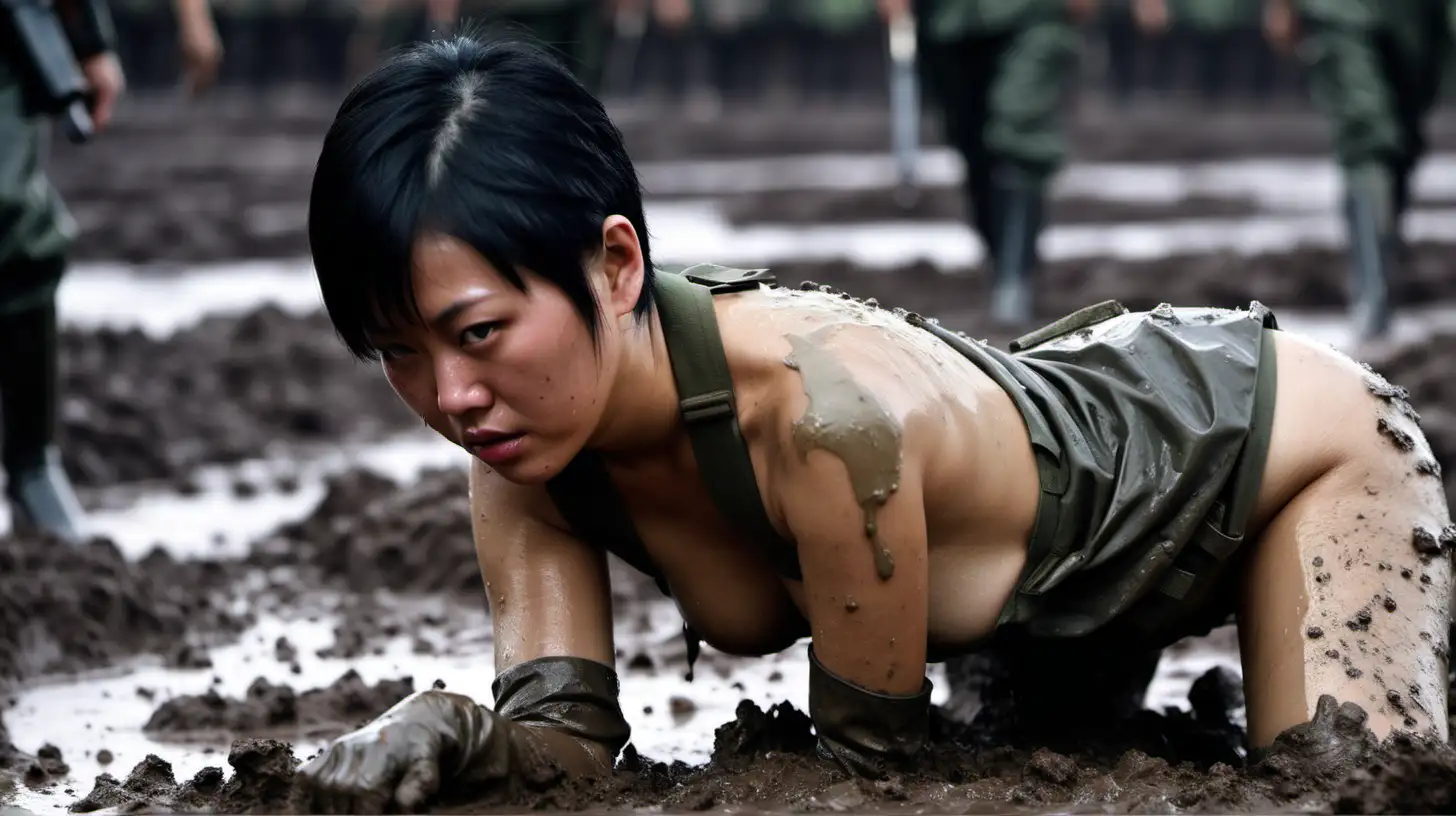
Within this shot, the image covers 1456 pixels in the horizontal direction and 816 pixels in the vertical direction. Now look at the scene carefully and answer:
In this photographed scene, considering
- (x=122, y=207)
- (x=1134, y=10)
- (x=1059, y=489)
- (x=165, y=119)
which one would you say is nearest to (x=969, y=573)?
(x=1059, y=489)

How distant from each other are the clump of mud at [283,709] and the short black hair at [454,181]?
1.17 metres

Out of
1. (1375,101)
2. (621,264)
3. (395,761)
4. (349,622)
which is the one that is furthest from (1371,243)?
(395,761)

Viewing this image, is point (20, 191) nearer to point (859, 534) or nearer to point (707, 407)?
point (707, 407)

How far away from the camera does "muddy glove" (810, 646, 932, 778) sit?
2.98 metres

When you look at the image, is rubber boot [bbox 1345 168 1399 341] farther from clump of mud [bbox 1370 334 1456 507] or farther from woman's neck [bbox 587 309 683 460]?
woman's neck [bbox 587 309 683 460]

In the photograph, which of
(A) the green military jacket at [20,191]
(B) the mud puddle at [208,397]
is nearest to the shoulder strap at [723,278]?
(A) the green military jacket at [20,191]

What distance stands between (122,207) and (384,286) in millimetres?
11337

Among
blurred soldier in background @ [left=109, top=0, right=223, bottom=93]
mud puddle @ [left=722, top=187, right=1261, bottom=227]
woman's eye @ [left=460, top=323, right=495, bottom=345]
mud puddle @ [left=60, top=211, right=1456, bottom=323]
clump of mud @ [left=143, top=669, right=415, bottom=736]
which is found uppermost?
woman's eye @ [left=460, top=323, right=495, bottom=345]

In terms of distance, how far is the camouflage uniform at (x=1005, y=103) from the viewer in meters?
8.17

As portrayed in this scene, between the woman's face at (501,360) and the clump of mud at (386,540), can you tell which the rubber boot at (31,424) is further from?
the woman's face at (501,360)

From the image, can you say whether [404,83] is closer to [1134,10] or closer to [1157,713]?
[1157,713]

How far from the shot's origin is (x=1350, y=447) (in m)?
3.20

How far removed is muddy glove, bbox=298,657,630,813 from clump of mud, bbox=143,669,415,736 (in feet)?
2.25

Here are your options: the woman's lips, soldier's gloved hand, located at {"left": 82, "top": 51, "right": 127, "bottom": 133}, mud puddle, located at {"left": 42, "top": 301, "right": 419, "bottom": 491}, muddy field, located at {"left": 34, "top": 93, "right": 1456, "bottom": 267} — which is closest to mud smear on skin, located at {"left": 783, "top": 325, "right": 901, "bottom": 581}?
the woman's lips
